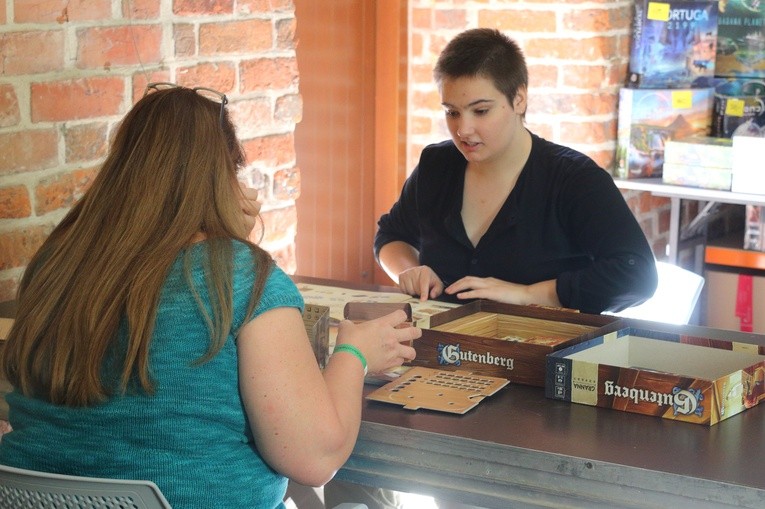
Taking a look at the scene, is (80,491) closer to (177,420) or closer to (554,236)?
(177,420)

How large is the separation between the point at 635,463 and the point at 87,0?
1.54m

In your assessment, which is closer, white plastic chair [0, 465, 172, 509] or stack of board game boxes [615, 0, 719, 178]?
white plastic chair [0, 465, 172, 509]

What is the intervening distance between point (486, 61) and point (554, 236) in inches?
17.2

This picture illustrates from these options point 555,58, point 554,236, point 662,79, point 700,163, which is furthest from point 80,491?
point 662,79

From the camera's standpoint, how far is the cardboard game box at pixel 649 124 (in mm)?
4102

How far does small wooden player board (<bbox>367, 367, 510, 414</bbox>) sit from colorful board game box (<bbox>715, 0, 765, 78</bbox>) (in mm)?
3033

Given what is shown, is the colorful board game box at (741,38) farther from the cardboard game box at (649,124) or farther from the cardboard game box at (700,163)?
the cardboard game box at (700,163)

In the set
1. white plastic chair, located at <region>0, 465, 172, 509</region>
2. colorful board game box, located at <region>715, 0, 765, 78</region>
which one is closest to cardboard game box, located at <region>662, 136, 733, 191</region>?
colorful board game box, located at <region>715, 0, 765, 78</region>

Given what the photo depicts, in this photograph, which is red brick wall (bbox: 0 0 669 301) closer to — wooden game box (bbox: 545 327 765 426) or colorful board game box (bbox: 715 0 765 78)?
wooden game box (bbox: 545 327 765 426)

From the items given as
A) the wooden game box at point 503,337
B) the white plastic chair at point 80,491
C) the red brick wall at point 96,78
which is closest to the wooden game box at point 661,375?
the wooden game box at point 503,337

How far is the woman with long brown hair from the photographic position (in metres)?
1.44

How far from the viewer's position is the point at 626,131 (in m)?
4.11

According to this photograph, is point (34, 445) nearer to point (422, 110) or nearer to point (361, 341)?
point (361, 341)

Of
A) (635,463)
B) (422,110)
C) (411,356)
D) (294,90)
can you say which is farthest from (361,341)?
(422,110)
